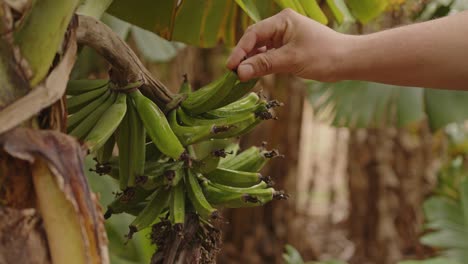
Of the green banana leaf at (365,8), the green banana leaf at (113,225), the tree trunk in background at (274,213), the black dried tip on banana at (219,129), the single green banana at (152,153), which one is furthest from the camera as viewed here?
the tree trunk in background at (274,213)

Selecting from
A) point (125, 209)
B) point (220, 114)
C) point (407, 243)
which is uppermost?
point (220, 114)

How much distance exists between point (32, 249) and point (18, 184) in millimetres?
58

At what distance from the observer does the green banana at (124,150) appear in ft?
2.33

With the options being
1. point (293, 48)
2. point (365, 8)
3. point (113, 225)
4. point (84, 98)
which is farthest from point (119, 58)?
point (113, 225)

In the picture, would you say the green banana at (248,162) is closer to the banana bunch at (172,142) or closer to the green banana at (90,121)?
the banana bunch at (172,142)

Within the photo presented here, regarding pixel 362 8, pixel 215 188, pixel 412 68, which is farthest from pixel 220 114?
pixel 362 8

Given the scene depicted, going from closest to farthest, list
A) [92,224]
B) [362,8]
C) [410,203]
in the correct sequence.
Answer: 1. [92,224]
2. [362,8]
3. [410,203]

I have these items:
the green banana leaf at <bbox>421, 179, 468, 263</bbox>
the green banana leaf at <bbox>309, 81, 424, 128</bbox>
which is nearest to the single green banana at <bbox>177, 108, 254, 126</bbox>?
the green banana leaf at <bbox>421, 179, 468, 263</bbox>

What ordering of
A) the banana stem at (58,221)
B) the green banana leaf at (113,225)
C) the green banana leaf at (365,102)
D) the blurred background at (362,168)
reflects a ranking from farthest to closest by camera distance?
the blurred background at (362,168) < the green banana leaf at (365,102) < the green banana leaf at (113,225) < the banana stem at (58,221)

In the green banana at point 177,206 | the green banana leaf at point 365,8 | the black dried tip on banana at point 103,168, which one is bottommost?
the green banana at point 177,206

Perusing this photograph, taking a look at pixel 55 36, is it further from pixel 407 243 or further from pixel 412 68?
pixel 407 243

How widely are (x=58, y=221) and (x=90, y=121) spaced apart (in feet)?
0.58

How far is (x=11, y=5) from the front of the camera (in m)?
0.56

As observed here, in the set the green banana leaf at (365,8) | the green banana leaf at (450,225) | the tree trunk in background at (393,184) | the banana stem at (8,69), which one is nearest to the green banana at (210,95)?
the banana stem at (8,69)
